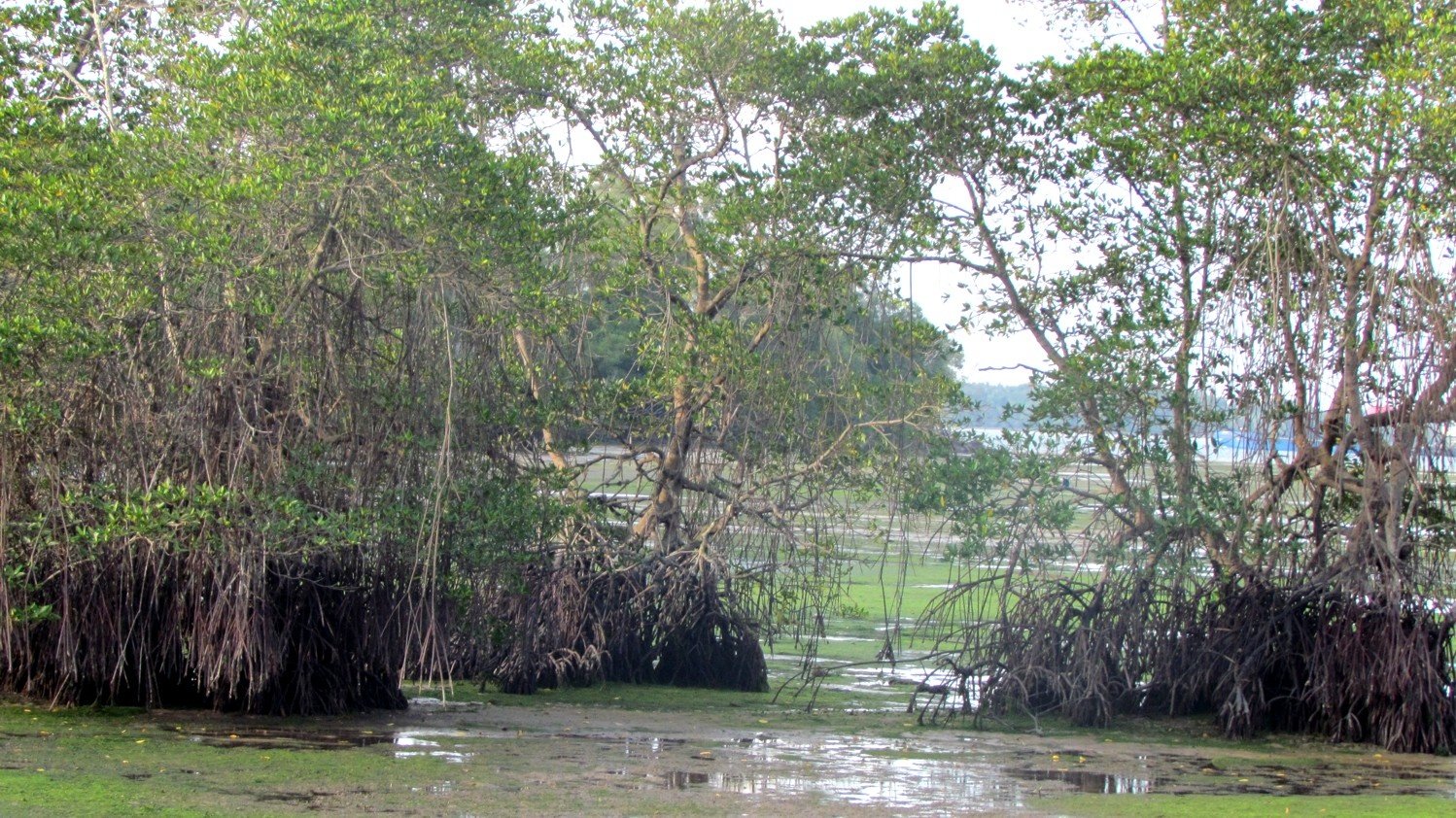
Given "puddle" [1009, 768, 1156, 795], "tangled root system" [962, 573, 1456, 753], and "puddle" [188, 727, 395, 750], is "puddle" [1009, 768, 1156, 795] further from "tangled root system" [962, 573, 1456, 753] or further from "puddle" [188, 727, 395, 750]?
"puddle" [188, 727, 395, 750]

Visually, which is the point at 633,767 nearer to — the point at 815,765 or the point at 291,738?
the point at 815,765

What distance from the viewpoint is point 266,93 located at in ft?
28.1

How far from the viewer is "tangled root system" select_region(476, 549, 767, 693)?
11672mm

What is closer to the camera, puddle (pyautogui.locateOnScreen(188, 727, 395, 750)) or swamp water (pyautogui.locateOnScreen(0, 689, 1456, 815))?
swamp water (pyautogui.locateOnScreen(0, 689, 1456, 815))

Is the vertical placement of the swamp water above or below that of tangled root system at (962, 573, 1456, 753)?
below

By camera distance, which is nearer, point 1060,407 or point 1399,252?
point 1399,252

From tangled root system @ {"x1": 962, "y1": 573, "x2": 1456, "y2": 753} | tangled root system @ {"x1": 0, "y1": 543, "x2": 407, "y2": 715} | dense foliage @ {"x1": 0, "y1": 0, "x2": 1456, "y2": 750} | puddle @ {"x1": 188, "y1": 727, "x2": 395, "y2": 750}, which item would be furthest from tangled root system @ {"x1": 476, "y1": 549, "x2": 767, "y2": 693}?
tangled root system @ {"x1": 962, "y1": 573, "x2": 1456, "y2": 753}

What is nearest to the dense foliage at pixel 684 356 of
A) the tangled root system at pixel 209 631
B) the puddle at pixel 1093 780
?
the tangled root system at pixel 209 631

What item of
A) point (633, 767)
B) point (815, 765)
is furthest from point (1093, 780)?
point (633, 767)

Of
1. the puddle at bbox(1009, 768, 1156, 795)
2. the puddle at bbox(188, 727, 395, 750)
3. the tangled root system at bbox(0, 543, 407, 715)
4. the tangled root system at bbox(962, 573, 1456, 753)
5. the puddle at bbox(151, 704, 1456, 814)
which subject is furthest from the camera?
the tangled root system at bbox(962, 573, 1456, 753)

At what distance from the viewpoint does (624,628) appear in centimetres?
1205

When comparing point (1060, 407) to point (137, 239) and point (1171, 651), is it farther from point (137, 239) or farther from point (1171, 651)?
point (137, 239)

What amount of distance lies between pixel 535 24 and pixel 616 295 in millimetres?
2075

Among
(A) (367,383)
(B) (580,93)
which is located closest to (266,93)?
(A) (367,383)
